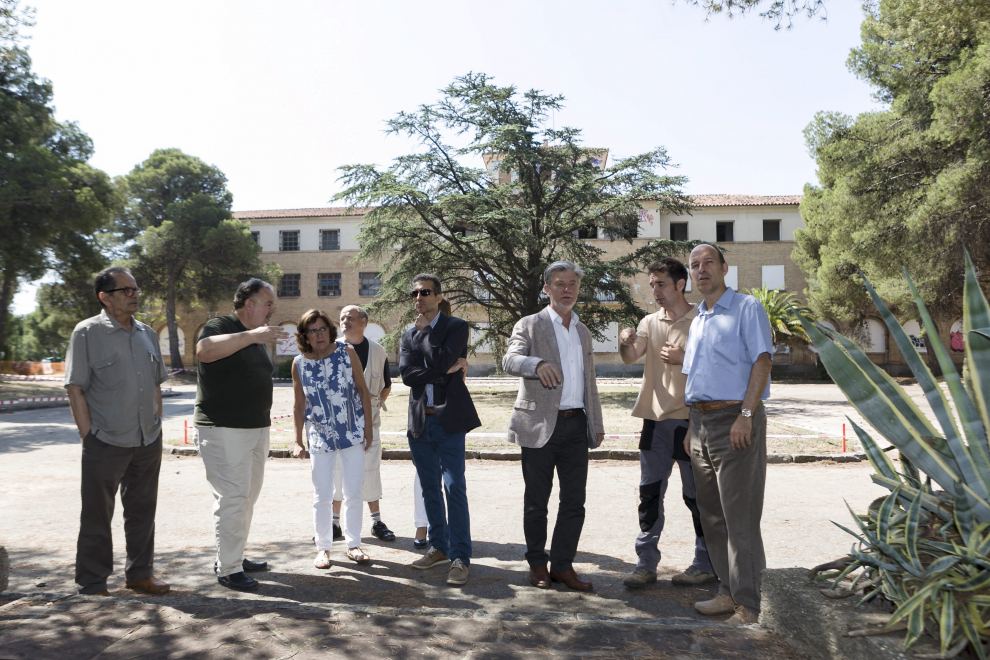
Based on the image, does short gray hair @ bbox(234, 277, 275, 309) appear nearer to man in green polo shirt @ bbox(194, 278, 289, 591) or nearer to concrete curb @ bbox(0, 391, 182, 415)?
man in green polo shirt @ bbox(194, 278, 289, 591)

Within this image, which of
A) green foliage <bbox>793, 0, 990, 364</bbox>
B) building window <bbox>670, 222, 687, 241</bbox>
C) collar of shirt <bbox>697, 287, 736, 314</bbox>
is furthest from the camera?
building window <bbox>670, 222, 687, 241</bbox>

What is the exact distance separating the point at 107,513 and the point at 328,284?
45.5 meters

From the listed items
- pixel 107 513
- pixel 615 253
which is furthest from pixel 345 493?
pixel 615 253

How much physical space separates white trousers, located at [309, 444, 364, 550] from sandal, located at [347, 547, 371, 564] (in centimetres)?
3

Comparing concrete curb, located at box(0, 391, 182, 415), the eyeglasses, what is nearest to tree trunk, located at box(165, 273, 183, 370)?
concrete curb, located at box(0, 391, 182, 415)

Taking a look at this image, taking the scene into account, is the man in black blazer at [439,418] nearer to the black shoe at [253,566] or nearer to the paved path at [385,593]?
the paved path at [385,593]

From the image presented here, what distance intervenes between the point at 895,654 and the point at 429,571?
3.09 m

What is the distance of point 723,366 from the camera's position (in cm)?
398

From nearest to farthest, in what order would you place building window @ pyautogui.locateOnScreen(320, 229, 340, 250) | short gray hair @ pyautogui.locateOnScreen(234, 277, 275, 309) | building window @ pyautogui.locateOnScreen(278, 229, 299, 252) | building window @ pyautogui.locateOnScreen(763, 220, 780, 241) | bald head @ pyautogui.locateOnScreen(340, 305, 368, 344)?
short gray hair @ pyautogui.locateOnScreen(234, 277, 275, 309), bald head @ pyautogui.locateOnScreen(340, 305, 368, 344), building window @ pyautogui.locateOnScreen(763, 220, 780, 241), building window @ pyautogui.locateOnScreen(320, 229, 340, 250), building window @ pyautogui.locateOnScreen(278, 229, 299, 252)

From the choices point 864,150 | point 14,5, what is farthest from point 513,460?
point 864,150

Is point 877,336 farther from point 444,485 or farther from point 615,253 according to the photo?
point 444,485

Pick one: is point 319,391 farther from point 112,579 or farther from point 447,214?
point 447,214

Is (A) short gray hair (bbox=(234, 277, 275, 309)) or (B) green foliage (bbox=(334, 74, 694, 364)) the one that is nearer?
(A) short gray hair (bbox=(234, 277, 275, 309))

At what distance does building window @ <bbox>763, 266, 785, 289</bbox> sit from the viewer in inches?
1690
